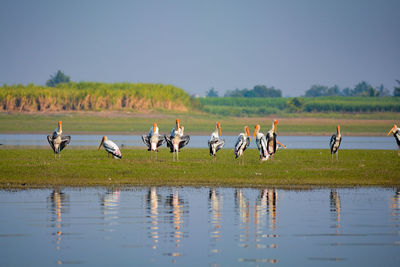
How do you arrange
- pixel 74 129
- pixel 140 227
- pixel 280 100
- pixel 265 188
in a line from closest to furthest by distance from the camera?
pixel 140 227 < pixel 265 188 < pixel 74 129 < pixel 280 100

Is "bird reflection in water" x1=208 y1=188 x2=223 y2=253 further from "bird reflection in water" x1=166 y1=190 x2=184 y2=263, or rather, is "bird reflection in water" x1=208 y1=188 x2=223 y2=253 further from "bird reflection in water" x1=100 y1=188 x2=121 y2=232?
"bird reflection in water" x1=100 y1=188 x2=121 y2=232

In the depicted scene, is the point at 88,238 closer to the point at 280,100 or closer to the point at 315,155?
the point at 315,155

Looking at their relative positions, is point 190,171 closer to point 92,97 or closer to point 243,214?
point 243,214

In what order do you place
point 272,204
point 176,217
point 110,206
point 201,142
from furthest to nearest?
point 201,142
point 272,204
point 110,206
point 176,217

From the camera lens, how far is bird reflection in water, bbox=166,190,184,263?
1473 cm

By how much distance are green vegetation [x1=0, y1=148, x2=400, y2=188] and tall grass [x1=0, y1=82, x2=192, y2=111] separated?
166ft

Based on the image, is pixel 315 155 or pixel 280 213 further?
pixel 315 155

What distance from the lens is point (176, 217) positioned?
17688 mm

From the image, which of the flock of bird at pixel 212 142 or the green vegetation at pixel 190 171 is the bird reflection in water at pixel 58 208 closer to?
the green vegetation at pixel 190 171

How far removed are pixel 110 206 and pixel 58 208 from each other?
4.65 feet

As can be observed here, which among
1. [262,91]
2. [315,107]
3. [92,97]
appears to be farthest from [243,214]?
[262,91]

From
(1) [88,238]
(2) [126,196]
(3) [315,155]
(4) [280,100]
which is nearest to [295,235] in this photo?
(1) [88,238]

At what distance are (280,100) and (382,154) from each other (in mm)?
91029

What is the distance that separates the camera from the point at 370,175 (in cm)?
2541
